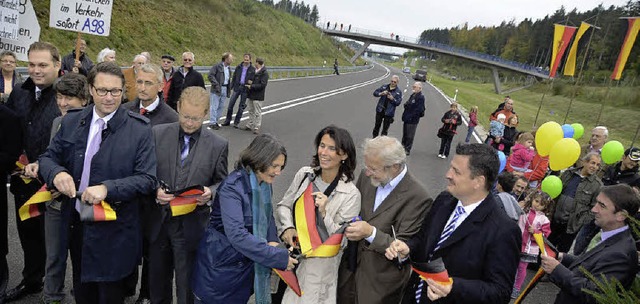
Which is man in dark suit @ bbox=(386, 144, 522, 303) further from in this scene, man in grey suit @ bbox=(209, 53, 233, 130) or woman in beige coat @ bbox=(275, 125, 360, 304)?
man in grey suit @ bbox=(209, 53, 233, 130)

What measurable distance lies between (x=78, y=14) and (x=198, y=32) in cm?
2814

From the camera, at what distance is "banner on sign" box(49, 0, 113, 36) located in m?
5.62

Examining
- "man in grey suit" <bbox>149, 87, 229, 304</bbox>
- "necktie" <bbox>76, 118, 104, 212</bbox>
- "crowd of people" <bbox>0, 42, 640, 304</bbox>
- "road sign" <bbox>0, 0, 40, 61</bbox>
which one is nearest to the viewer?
"crowd of people" <bbox>0, 42, 640, 304</bbox>

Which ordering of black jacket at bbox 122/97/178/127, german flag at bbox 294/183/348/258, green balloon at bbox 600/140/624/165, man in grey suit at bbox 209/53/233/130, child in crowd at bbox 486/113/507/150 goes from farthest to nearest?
man in grey suit at bbox 209/53/233/130, child in crowd at bbox 486/113/507/150, green balloon at bbox 600/140/624/165, black jacket at bbox 122/97/178/127, german flag at bbox 294/183/348/258

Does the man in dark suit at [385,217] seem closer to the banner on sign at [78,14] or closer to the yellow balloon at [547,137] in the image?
the banner on sign at [78,14]

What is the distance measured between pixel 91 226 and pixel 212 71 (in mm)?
8529

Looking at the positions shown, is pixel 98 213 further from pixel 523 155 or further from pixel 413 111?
pixel 413 111

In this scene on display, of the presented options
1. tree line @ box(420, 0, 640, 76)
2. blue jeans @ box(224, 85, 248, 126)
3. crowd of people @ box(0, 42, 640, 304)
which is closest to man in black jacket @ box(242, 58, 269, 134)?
blue jeans @ box(224, 85, 248, 126)

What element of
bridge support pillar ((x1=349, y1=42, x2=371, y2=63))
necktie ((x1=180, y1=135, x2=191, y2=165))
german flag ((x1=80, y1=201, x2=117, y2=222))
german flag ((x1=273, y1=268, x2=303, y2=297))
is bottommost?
german flag ((x1=273, y1=268, x2=303, y2=297))

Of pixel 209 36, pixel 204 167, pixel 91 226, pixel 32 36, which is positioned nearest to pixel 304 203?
pixel 204 167

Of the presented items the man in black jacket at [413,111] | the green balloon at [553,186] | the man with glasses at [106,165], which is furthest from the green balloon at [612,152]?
the man with glasses at [106,165]

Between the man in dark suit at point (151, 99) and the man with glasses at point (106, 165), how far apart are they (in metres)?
0.95

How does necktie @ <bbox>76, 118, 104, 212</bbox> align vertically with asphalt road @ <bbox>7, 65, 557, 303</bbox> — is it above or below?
above

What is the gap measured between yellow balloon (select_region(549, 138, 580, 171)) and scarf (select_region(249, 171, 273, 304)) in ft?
18.5
